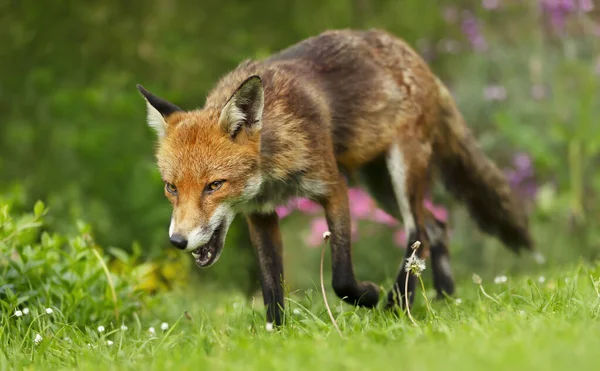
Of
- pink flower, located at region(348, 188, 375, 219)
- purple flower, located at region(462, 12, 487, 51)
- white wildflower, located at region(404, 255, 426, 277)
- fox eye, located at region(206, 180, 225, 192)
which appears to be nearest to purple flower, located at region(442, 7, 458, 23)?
purple flower, located at region(462, 12, 487, 51)

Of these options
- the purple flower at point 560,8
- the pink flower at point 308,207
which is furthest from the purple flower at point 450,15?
the pink flower at point 308,207

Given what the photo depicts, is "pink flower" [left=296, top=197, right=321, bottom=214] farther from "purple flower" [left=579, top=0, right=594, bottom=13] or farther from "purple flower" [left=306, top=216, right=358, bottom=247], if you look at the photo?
"purple flower" [left=579, top=0, right=594, bottom=13]

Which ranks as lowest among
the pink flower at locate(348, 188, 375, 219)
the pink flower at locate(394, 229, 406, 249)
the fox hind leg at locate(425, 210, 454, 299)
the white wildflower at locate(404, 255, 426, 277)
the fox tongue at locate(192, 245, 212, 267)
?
the pink flower at locate(394, 229, 406, 249)

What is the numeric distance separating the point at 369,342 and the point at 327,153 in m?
1.79

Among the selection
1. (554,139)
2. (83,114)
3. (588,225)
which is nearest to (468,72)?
(554,139)

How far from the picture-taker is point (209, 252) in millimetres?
4383

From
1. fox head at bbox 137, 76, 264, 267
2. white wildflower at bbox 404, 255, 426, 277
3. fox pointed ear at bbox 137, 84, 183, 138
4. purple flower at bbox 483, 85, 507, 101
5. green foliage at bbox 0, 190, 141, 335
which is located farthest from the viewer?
purple flower at bbox 483, 85, 507, 101

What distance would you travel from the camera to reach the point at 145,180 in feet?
28.6

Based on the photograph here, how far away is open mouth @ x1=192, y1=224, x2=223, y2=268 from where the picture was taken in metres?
4.36

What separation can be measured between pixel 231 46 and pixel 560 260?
457 cm

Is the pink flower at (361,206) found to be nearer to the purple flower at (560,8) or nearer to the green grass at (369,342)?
the purple flower at (560,8)

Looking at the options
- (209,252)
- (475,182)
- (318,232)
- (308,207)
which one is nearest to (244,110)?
(209,252)

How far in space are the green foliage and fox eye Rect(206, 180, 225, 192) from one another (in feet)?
3.92

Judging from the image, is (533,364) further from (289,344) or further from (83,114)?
(83,114)
